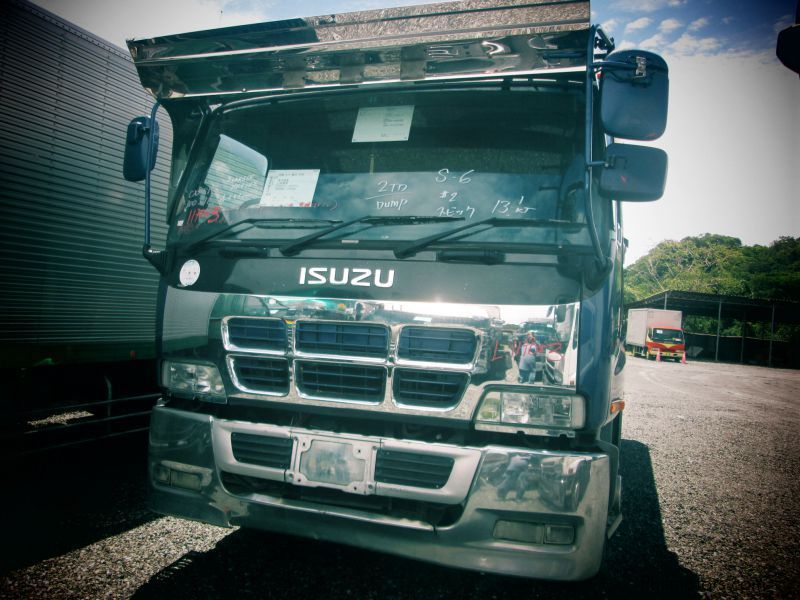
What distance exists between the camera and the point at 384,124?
2623 mm

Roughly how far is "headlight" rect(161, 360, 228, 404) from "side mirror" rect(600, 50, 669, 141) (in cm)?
215

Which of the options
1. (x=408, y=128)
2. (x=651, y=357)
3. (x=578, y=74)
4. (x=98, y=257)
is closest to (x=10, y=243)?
(x=98, y=257)

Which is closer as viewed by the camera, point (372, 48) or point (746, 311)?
point (372, 48)

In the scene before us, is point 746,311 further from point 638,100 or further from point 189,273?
point 189,273

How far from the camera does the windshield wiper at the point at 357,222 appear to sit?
2.32 meters

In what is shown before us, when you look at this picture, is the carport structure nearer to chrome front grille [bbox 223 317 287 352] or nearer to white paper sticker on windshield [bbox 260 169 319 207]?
white paper sticker on windshield [bbox 260 169 319 207]

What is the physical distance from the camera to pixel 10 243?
11.4 ft

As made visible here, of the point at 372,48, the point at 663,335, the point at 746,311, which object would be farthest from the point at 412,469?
the point at 746,311

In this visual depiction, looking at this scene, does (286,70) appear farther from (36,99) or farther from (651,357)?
(651,357)

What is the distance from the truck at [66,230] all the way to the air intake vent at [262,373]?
2158 millimetres

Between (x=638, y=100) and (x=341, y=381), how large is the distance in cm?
180

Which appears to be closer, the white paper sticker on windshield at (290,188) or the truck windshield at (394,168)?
the truck windshield at (394,168)

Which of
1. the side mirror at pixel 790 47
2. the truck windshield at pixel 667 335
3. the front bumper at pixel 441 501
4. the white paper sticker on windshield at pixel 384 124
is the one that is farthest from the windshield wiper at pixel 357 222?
the truck windshield at pixel 667 335

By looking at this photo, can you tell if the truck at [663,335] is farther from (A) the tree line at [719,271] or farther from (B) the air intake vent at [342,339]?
(B) the air intake vent at [342,339]
